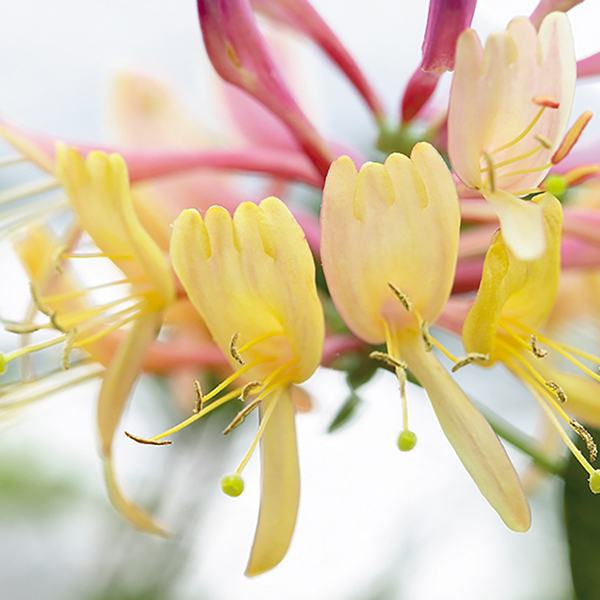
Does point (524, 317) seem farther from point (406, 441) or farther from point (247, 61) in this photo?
point (247, 61)

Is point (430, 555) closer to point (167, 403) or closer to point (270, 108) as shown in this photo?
point (167, 403)

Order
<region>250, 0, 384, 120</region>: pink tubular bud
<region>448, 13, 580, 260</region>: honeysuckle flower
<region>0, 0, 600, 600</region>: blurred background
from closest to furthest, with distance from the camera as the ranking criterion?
<region>448, 13, 580, 260</region>: honeysuckle flower < <region>250, 0, 384, 120</region>: pink tubular bud < <region>0, 0, 600, 600</region>: blurred background

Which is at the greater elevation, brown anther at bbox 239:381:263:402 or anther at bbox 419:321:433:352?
anther at bbox 419:321:433:352

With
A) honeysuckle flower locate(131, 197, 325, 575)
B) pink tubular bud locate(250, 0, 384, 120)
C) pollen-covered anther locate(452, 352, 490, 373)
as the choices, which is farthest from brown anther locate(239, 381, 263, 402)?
pink tubular bud locate(250, 0, 384, 120)

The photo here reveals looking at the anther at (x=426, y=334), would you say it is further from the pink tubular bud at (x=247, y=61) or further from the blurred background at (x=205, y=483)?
the blurred background at (x=205, y=483)

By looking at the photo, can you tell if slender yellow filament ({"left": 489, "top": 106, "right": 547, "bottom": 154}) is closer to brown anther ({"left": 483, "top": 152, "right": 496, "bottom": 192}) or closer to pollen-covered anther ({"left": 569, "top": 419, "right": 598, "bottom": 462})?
brown anther ({"left": 483, "top": 152, "right": 496, "bottom": 192})

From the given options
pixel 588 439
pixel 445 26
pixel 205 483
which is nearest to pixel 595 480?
pixel 588 439
